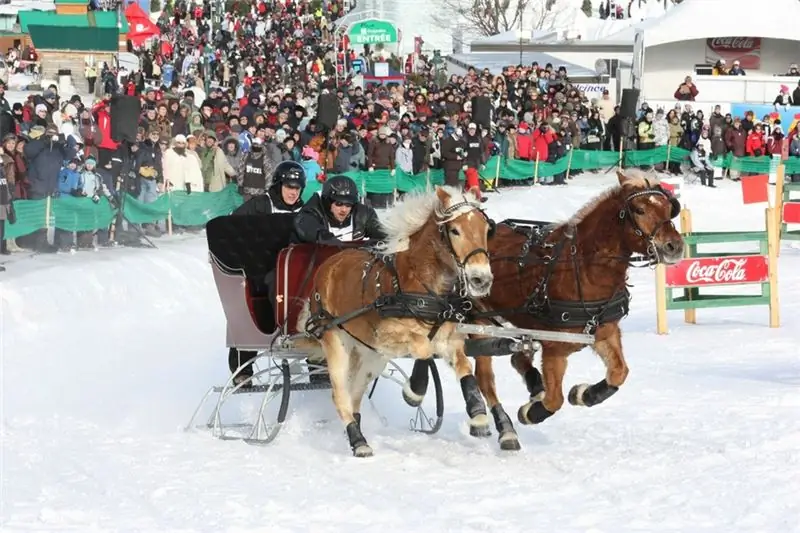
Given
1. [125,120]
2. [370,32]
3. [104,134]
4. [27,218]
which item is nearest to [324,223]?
[27,218]

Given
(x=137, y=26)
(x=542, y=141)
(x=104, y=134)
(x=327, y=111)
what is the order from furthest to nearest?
(x=137, y=26)
(x=542, y=141)
(x=327, y=111)
(x=104, y=134)

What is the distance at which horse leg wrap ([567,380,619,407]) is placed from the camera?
8.39m

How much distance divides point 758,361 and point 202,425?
18.5 ft

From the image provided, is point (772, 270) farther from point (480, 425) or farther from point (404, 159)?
point (404, 159)

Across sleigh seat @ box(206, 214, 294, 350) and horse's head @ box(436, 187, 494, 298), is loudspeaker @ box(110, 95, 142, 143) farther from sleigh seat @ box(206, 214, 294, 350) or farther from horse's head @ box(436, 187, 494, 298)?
horse's head @ box(436, 187, 494, 298)

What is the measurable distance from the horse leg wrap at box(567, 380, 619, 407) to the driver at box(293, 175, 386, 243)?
1.81 meters

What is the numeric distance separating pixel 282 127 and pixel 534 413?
12227mm

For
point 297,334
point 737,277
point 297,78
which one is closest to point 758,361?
point 737,277

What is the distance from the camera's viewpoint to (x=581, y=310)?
27.4ft

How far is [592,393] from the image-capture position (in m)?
8.48

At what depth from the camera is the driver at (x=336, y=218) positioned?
365 inches

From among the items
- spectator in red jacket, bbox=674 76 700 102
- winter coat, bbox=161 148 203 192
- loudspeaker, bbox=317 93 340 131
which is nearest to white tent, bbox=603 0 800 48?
spectator in red jacket, bbox=674 76 700 102

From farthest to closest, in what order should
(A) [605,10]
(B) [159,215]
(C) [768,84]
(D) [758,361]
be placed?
(A) [605,10] < (C) [768,84] < (B) [159,215] < (D) [758,361]

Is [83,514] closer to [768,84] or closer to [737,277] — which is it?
[737,277]
